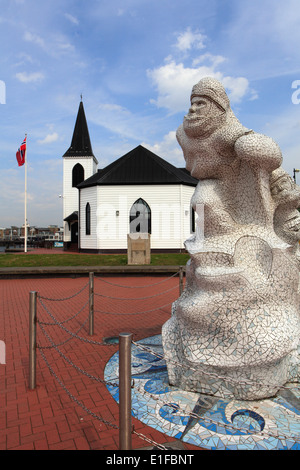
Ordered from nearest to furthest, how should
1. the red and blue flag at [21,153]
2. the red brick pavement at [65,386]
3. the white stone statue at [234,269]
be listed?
1. the red brick pavement at [65,386]
2. the white stone statue at [234,269]
3. the red and blue flag at [21,153]

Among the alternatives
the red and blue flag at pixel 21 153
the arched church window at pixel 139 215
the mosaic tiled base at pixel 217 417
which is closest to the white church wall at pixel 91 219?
the arched church window at pixel 139 215

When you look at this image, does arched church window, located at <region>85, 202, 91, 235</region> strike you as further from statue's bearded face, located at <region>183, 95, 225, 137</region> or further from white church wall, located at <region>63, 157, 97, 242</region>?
statue's bearded face, located at <region>183, 95, 225, 137</region>

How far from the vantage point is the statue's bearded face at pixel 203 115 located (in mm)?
4262

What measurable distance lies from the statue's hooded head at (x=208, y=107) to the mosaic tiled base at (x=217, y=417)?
3.27 m

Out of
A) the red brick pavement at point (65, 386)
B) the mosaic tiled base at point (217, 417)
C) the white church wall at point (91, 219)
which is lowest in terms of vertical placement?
the red brick pavement at point (65, 386)

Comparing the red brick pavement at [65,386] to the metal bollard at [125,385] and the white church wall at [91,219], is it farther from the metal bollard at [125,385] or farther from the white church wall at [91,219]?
the white church wall at [91,219]

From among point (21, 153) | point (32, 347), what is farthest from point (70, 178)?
point (32, 347)

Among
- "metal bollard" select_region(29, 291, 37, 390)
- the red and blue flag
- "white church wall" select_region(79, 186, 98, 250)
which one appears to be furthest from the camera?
"white church wall" select_region(79, 186, 98, 250)

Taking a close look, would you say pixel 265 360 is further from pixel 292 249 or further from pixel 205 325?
pixel 292 249

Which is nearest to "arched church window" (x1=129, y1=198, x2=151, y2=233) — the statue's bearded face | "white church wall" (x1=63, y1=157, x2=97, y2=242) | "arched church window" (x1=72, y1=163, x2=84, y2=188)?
"white church wall" (x1=63, y1=157, x2=97, y2=242)

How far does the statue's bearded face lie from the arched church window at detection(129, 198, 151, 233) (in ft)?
71.4

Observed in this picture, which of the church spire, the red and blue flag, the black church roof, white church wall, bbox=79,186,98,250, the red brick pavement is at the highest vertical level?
the church spire

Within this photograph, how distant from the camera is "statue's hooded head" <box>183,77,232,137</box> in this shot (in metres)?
4.25
